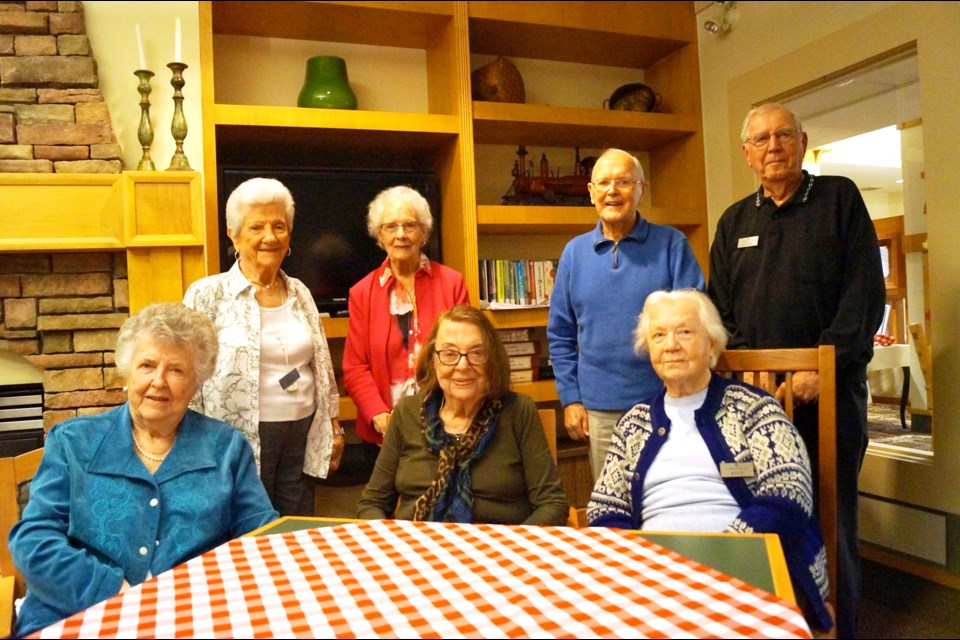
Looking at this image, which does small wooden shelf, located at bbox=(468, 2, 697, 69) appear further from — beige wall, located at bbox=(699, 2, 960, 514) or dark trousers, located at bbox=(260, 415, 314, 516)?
dark trousers, located at bbox=(260, 415, 314, 516)

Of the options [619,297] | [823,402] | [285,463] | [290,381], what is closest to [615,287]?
[619,297]

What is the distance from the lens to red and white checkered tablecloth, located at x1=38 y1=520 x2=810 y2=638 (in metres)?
0.87

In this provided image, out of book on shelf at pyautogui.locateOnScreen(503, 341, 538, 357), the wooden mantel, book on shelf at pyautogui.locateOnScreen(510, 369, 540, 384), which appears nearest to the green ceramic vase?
the wooden mantel

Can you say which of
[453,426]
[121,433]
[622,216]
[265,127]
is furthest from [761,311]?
[265,127]

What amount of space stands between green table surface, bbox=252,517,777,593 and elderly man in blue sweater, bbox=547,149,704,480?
0.96 metres

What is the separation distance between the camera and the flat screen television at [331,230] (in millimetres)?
3217

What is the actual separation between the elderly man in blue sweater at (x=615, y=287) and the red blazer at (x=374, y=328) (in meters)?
0.44

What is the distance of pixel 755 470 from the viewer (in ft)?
5.01

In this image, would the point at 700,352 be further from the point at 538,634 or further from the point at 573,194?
the point at 573,194

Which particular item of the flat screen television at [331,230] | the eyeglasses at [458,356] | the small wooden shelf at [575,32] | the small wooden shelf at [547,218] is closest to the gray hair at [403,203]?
the eyeglasses at [458,356]

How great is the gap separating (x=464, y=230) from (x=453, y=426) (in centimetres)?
174

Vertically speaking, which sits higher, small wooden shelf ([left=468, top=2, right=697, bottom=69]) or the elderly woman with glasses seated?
small wooden shelf ([left=468, top=2, right=697, bottom=69])

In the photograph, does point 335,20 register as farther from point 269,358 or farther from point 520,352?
point 269,358

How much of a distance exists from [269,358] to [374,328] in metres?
0.37
